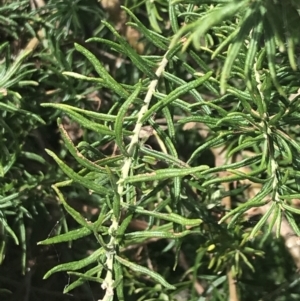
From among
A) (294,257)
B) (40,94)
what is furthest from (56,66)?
(294,257)

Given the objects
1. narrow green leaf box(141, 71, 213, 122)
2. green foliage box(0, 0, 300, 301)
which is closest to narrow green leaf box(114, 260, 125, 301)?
green foliage box(0, 0, 300, 301)

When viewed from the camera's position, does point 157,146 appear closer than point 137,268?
No

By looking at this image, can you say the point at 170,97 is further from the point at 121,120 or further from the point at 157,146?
the point at 157,146

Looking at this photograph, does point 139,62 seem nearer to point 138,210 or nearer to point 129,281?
point 138,210

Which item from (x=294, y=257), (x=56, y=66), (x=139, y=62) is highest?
(x=56, y=66)

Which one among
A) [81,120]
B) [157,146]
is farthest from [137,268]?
[157,146]

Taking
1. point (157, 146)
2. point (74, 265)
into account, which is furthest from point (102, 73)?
point (157, 146)

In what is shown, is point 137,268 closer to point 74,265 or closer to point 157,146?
A: point 74,265

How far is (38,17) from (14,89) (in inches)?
3.8

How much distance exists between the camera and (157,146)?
0.65 m

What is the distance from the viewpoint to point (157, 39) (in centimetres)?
44

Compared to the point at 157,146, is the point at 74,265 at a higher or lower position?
lower

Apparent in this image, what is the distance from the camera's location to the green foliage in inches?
14.8

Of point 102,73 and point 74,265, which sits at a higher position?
point 102,73
